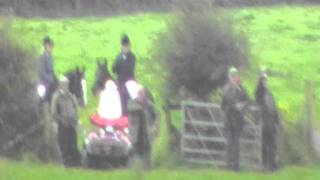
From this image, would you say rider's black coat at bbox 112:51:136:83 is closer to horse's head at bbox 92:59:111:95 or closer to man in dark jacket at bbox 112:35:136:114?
man in dark jacket at bbox 112:35:136:114

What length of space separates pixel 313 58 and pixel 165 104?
13698 mm

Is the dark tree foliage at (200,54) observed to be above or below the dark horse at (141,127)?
above

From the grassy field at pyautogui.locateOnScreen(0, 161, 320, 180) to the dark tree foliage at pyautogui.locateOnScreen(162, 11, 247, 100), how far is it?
372 centimetres

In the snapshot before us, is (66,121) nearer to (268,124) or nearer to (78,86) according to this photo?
(268,124)

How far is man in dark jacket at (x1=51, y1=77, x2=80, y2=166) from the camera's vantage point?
17.6m

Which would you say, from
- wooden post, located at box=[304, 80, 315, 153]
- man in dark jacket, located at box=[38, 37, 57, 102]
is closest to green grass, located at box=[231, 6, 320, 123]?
wooden post, located at box=[304, 80, 315, 153]

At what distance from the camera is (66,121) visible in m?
17.6

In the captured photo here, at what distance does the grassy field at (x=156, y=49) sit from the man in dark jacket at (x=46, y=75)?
0.72 feet

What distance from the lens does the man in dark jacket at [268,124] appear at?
18047 mm

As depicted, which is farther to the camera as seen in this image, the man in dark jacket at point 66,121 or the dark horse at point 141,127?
the dark horse at point 141,127

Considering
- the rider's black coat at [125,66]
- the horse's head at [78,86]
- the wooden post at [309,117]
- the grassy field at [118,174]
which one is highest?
the rider's black coat at [125,66]

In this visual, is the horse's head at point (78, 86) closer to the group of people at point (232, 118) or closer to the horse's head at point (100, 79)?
the horse's head at point (100, 79)

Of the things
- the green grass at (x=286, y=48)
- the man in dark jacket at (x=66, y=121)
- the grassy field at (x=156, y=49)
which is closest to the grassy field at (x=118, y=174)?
the grassy field at (x=156, y=49)

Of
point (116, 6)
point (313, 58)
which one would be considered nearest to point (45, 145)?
point (313, 58)
